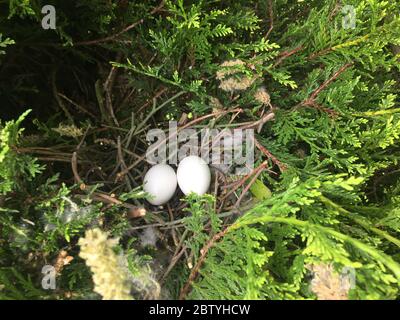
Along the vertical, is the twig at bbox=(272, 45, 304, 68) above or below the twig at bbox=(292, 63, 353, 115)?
above

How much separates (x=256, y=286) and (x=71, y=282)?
11.9 inches

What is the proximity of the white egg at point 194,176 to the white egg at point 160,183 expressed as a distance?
0.07 feet

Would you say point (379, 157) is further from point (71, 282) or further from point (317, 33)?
point (71, 282)

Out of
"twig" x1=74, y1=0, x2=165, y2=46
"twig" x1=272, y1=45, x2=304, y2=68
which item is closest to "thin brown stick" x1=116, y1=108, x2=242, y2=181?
"twig" x1=272, y1=45, x2=304, y2=68

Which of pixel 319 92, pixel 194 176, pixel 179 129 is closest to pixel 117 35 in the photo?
pixel 179 129

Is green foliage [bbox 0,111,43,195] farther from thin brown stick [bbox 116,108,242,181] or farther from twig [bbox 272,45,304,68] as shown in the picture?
twig [bbox 272,45,304,68]

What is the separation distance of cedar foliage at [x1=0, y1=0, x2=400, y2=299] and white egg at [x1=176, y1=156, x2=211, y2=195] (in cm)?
4

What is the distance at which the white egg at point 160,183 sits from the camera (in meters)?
0.83

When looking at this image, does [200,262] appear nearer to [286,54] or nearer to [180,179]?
[180,179]

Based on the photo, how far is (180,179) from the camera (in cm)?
85

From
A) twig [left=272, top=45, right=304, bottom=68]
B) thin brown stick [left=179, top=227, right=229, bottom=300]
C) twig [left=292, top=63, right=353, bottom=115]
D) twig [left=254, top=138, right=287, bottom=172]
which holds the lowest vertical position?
thin brown stick [left=179, top=227, right=229, bottom=300]

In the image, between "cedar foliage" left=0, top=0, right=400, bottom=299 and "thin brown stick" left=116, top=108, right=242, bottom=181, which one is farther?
"thin brown stick" left=116, top=108, right=242, bottom=181

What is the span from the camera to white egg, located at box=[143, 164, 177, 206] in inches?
32.7

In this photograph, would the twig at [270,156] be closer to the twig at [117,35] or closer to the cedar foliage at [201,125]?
the cedar foliage at [201,125]
